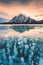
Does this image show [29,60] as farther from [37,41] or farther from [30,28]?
[30,28]

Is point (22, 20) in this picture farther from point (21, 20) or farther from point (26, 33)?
point (26, 33)

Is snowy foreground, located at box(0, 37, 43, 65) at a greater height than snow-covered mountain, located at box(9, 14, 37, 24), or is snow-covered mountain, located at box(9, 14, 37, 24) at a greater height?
snow-covered mountain, located at box(9, 14, 37, 24)

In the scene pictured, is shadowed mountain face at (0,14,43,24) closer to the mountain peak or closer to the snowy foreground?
the mountain peak

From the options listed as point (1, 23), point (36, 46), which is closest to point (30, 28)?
point (36, 46)

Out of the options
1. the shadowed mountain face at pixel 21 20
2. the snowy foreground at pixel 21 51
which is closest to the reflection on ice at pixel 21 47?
the snowy foreground at pixel 21 51

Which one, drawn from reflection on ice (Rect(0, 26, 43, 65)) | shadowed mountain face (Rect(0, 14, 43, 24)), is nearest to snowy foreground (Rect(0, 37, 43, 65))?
reflection on ice (Rect(0, 26, 43, 65))

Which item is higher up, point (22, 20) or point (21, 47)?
point (22, 20)

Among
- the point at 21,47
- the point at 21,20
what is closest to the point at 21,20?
the point at 21,20

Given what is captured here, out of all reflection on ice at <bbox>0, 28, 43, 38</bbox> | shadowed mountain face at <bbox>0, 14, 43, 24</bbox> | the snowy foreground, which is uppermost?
shadowed mountain face at <bbox>0, 14, 43, 24</bbox>

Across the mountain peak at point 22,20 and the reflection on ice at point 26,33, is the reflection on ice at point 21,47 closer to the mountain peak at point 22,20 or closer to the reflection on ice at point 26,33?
the reflection on ice at point 26,33
